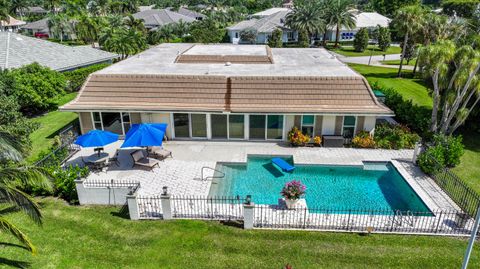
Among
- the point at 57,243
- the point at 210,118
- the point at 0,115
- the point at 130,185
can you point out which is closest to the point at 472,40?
the point at 210,118

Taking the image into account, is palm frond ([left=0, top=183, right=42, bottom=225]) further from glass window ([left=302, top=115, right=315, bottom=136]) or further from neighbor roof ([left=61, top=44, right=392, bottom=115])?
glass window ([left=302, top=115, right=315, bottom=136])

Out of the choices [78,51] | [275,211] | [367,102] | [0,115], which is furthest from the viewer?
[78,51]

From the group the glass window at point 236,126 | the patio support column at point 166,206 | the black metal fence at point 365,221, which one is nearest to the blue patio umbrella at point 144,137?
the patio support column at point 166,206

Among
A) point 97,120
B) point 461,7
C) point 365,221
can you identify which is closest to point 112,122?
point 97,120

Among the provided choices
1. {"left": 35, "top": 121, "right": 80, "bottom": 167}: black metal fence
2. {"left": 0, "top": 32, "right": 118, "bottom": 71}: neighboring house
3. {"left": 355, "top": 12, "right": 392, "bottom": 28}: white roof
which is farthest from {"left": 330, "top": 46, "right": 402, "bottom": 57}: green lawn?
{"left": 35, "top": 121, "right": 80, "bottom": 167}: black metal fence

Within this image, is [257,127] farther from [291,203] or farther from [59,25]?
[59,25]

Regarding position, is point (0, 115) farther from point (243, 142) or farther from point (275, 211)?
point (275, 211)
